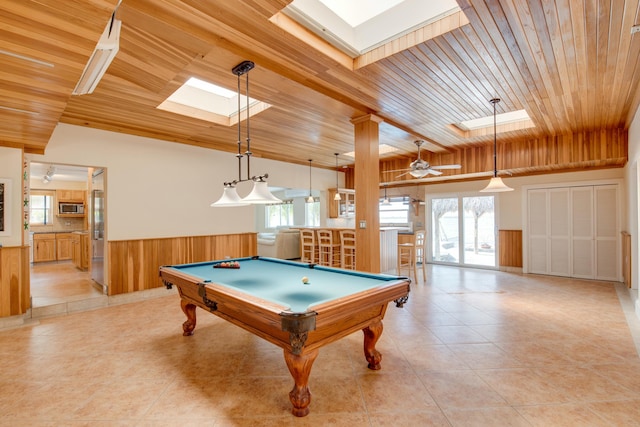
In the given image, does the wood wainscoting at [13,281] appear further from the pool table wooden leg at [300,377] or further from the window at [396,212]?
the window at [396,212]

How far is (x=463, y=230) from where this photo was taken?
25.7 feet

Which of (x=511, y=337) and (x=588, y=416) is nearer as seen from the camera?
(x=588, y=416)

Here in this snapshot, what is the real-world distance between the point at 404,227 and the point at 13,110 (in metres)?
7.91

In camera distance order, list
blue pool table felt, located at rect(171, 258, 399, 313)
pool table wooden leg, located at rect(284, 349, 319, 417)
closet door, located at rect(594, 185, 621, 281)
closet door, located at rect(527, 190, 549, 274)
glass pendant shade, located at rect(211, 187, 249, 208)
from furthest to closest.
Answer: closet door, located at rect(527, 190, 549, 274) < closet door, located at rect(594, 185, 621, 281) < glass pendant shade, located at rect(211, 187, 249, 208) < blue pool table felt, located at rect(171, 258, 399, 313) < pool table wooden leg, located at rect(284, 349, 319, 417)

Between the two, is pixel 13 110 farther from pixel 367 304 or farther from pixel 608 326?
pixel 608 326

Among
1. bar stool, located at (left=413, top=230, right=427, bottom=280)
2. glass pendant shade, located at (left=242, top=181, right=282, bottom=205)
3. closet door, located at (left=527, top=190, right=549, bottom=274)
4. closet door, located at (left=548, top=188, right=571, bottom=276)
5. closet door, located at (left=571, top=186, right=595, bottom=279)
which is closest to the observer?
glass pendant shade, located at (left=242, top=181, right=282, bottom=205)

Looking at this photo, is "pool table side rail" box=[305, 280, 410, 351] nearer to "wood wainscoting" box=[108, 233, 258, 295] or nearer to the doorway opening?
"wood wainscoting" box=[108, 233, 258, 295]

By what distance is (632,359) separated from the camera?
108 inches

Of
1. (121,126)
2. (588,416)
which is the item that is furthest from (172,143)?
(588,416)

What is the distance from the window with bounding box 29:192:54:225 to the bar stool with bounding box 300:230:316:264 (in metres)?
7.43

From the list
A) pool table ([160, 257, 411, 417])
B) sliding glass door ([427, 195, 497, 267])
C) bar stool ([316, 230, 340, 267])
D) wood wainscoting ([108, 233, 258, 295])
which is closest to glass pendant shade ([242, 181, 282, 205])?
pool table ([160, 257, 411, 417])

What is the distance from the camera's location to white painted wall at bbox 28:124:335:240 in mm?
4430

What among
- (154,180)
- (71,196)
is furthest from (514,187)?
(71,196)

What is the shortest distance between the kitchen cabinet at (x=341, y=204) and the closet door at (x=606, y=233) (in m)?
5.41
